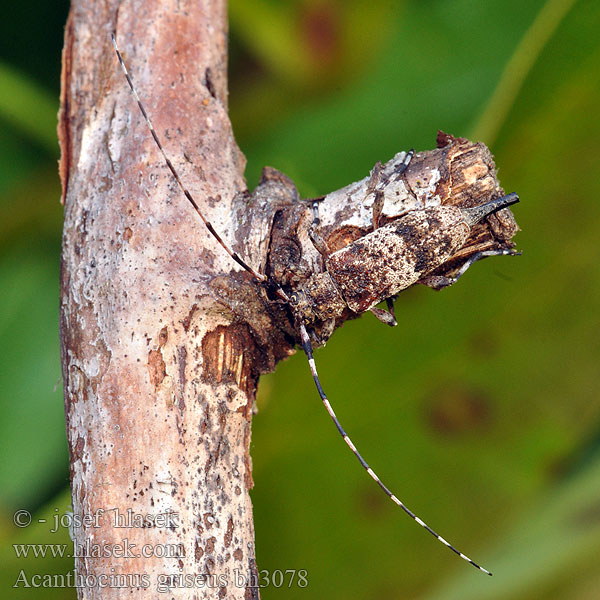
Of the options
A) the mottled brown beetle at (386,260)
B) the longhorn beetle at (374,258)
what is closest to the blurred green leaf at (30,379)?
the longhorn beetle at (374,258)

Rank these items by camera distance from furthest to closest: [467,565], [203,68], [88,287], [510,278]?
[467,565] < [510,278] < [203,68] < [88,287]

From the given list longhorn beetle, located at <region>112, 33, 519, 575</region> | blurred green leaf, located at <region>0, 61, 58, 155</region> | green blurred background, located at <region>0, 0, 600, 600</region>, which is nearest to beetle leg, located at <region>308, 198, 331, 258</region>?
longhorn beetle, located at <region>112, 33, 519, 575</region>

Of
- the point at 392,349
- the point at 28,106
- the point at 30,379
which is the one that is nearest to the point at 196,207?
the point at 392,349

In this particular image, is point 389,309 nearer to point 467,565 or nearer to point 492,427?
point 492,427

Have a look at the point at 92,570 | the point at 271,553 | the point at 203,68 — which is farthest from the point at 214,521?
the point at 271,553

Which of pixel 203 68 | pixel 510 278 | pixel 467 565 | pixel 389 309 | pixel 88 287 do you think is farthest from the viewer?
pixel 467 565
